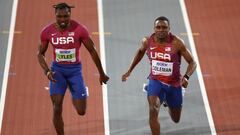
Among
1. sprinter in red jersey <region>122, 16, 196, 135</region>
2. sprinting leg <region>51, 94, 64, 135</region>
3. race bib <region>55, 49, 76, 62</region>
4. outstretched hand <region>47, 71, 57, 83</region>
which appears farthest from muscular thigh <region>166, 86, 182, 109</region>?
outstretched hand <region>47, 71, 57, 83</region>

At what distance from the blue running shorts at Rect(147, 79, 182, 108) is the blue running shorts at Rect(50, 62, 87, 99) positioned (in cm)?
103

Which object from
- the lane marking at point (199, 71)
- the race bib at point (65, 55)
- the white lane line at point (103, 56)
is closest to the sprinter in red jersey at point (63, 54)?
the race bib at point (65, 55)

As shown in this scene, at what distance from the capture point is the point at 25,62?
12.3 metres

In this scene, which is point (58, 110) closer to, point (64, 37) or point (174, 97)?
point (64, 37)

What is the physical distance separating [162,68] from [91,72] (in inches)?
122

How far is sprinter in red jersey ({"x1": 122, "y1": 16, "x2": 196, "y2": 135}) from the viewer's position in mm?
8992

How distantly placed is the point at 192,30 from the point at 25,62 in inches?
144

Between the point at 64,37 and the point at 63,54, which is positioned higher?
the point at 64,37

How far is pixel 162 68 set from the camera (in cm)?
923

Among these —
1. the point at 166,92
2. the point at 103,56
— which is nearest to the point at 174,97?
the point at 166,92

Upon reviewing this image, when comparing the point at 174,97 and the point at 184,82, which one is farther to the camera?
the point at 174,97

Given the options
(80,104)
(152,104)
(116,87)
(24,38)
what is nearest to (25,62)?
(24,38)

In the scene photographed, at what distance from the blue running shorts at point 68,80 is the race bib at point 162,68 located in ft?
3.66

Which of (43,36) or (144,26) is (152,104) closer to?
(43,36)
